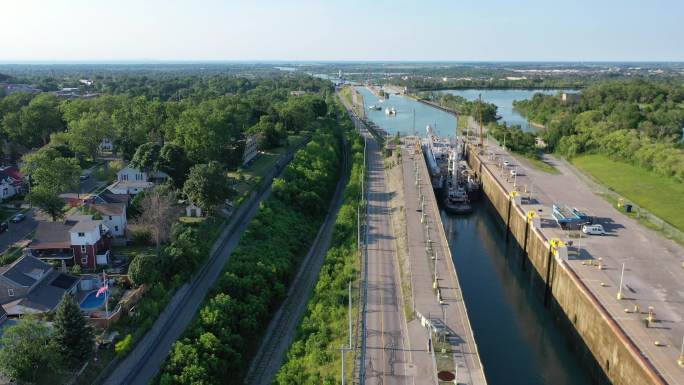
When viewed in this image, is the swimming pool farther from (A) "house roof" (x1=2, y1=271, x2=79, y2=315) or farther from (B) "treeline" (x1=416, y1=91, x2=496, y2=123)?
(B) "treeline" (x1=416, y1=91, x2=496, y2=123)

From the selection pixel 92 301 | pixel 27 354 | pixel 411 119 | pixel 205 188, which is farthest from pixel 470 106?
pixel 27 354

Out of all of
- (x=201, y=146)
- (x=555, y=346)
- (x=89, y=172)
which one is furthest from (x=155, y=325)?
(x=89, y=172)

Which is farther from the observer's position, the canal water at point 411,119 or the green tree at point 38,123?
the canal water at point 411,119

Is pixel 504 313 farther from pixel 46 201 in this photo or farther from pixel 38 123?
pixel 38 123

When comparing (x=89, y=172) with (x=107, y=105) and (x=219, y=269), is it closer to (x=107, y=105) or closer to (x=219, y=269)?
(x=107, y=105)

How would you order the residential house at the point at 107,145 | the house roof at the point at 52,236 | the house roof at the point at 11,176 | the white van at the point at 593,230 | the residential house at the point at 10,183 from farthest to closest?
the residential house at the point at 107,145
the house roof at the point at 11,176
the residential house at the point at 10,183
the white van at the point at 593,230
the house roof at the point at 52,236

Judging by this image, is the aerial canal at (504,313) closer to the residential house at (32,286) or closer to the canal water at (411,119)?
the residential house at (32,286)

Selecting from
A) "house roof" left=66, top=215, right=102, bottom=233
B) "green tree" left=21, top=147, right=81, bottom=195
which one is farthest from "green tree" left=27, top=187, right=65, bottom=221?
"house roof" left=66, top=215, right=102, bottom=233

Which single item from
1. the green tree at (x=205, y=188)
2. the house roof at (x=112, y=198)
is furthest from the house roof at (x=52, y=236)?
the green tree at (x=205, y=188)
